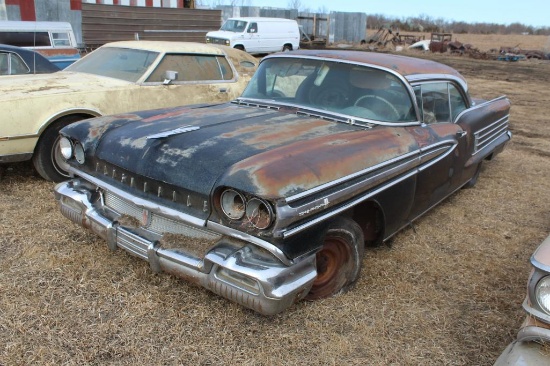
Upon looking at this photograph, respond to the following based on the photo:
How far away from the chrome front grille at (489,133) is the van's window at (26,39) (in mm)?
6903

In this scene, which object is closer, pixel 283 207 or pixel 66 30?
pixel 283 207

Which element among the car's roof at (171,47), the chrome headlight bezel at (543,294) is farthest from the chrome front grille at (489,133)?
the car's roof at (171,47)

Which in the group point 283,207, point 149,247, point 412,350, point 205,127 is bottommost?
point 412,350

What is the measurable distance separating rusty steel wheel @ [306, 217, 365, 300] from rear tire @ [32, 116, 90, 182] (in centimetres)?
301

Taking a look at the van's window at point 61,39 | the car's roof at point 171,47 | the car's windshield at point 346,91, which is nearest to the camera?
the car's windshield at point 346,91

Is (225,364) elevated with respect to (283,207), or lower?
lower

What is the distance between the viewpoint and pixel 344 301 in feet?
10.4

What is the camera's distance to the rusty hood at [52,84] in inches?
185

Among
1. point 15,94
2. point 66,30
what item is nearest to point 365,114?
point 15,94

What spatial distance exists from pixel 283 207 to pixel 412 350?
1.11 meters

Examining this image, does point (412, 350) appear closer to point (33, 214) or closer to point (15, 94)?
point (33, 214)

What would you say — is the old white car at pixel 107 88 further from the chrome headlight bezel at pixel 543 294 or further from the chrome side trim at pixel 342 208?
the chrome headlight bezel at pixel 543 294

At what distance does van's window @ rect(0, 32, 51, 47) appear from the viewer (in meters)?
7.68

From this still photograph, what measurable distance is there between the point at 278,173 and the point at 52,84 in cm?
352
